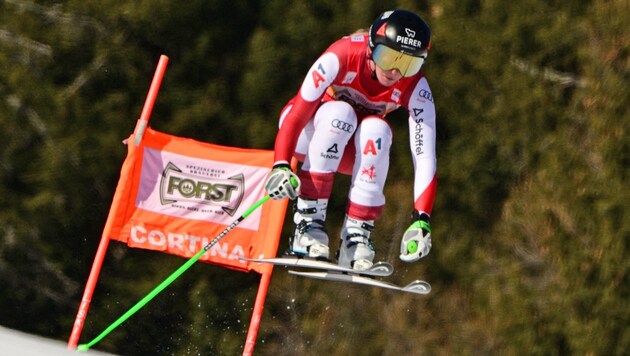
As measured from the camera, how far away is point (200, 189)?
5105mm

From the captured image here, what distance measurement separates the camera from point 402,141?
18.7ft

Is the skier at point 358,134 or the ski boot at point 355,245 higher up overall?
the skier at point 358,134

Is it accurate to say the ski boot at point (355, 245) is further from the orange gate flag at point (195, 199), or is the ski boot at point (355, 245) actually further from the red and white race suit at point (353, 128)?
the orange gate flag at point (195, 199)

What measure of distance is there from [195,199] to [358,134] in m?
1.51

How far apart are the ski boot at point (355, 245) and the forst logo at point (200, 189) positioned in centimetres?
122

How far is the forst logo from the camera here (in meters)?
5.08

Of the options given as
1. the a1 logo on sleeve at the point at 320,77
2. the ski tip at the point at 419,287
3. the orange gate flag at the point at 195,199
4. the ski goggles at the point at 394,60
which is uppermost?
the ski goggles at the point at 394,60

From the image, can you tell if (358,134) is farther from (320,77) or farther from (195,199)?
(195,199)

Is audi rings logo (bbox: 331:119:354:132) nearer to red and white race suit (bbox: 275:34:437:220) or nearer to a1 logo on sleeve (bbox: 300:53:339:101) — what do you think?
red and white race suit (bbox: 275:34:437:220)

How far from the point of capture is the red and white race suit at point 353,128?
376 centimetres

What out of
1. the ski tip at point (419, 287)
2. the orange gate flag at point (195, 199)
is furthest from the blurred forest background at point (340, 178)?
the ski tip at point (419, 287)

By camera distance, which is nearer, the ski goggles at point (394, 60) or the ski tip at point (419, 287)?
the ski goggles at point (394, 60)

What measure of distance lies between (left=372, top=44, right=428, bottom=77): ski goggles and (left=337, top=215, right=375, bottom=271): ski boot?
0.64 metres

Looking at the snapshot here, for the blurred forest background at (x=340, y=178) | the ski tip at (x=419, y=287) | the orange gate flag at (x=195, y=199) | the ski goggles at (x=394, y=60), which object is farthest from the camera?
the blurred forest background at (x=340, y=178)
